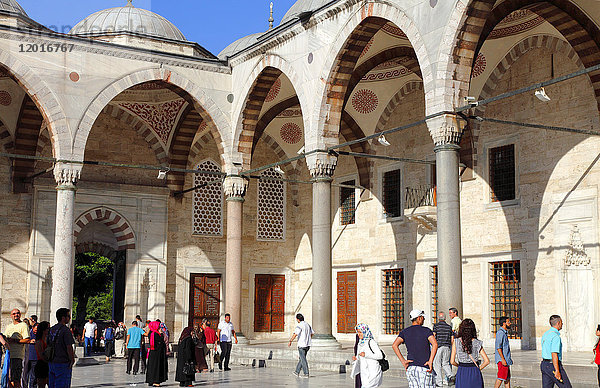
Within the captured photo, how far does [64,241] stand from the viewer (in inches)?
514

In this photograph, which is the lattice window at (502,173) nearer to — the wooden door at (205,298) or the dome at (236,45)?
the wooden door at (205,298)

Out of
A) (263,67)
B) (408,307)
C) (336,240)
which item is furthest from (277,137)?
(408,307)

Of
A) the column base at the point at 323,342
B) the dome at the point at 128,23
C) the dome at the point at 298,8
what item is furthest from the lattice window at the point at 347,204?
the dome at the point at 128,23

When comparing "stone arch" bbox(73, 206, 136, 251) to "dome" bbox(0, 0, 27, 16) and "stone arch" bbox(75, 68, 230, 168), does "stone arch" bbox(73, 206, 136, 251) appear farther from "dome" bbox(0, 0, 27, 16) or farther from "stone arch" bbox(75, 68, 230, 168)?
"dome" bbox(0, 0, 27, 16)

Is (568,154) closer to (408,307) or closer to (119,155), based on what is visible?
(408,307)

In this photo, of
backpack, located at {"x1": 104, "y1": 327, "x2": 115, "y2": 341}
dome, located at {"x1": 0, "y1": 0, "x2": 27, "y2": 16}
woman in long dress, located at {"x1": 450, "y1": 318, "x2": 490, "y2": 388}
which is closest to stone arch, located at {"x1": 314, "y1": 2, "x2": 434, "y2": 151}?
backpack, located at {"x1": 104, "y1": 327, "x2": 115, "y2": 341}

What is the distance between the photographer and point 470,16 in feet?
32.5

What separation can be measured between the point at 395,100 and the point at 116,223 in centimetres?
692

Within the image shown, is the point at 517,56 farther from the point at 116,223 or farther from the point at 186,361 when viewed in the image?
the point at 116,223

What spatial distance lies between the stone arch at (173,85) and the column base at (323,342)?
455cm

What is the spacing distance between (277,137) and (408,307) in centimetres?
562

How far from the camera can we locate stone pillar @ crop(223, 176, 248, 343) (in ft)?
48.0

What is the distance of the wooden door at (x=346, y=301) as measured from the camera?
55.8 ft

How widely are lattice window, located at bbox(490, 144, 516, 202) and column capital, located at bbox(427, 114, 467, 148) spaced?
157 inches
